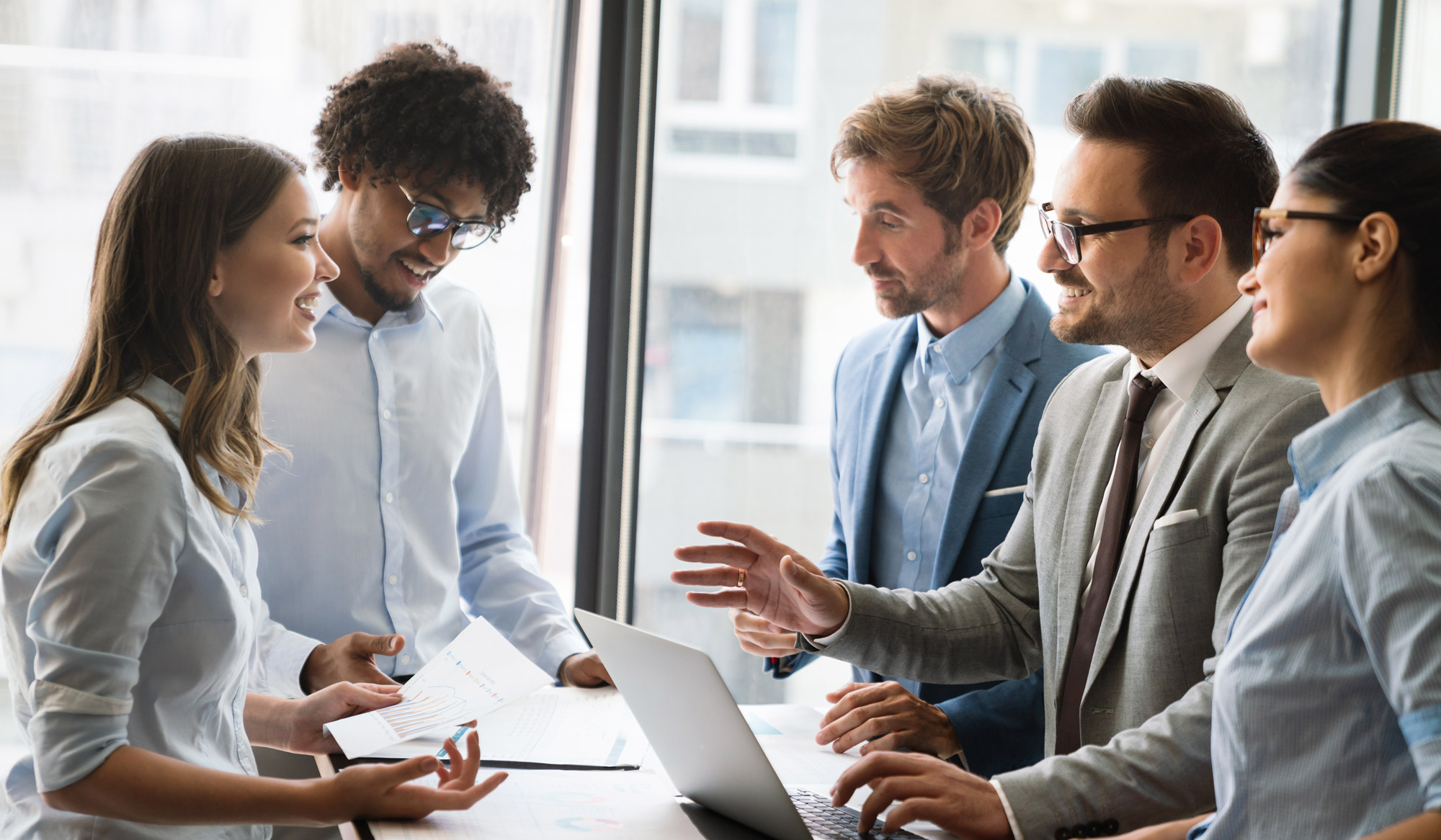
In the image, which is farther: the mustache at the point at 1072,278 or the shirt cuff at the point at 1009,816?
the mustache at the point at 1072,278

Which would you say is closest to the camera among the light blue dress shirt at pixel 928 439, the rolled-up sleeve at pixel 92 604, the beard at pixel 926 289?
the rolled-up sleeve at pixel 92 604

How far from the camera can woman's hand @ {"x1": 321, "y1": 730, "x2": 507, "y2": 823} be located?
1298mm

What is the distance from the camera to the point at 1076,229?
1.81 meters

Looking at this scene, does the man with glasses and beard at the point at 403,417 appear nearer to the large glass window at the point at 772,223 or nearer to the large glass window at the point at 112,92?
the large glass window at the point at 112,92

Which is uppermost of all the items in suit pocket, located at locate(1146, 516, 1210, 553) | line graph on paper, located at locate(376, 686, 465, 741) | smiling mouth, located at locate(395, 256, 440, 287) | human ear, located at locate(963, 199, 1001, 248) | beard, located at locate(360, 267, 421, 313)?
human ear, located at locate(963, 199, 1001, 248)

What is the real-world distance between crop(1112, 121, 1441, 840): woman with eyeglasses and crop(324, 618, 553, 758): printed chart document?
0.94 metres

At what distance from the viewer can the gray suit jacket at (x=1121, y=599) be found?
134 cm

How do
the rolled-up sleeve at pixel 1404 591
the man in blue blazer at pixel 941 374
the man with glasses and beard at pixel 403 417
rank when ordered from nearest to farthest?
1. the rolled-up sleeve at pixel 1404 591
2. the man with glasses and beard at pixel 403 417
3. the man in blue blazer at pixel 941 374

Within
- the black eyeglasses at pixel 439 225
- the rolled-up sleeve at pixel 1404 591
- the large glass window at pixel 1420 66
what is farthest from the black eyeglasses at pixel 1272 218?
the large glass window at pixel 1420 66

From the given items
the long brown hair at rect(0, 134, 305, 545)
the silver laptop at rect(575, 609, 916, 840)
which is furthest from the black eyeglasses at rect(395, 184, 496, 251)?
the silver laptop at rect(575, 609, 916, 840)

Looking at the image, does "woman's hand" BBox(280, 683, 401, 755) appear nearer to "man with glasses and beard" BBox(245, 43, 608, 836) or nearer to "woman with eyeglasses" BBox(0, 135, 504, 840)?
"woman with eyeglasses" BBox(0, 135, 504, 840)

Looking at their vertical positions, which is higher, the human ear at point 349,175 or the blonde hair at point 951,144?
the blonde hair at point 951,144

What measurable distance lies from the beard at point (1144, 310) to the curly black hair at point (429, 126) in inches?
51.0

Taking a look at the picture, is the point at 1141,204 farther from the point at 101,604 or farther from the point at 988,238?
the point at 101,604
